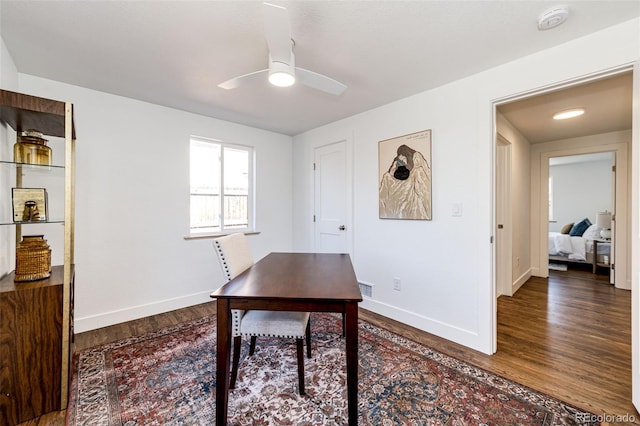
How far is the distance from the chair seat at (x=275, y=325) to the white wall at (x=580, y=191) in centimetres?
833

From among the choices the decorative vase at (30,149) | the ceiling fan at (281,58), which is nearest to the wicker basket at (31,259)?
the decorative vase at (30,149)

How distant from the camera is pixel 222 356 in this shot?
131 centimetres

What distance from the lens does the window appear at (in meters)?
3.28

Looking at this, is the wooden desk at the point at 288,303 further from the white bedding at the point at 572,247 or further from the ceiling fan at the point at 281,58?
the white bedding at the point at 572,247

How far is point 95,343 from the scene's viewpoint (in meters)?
2.27

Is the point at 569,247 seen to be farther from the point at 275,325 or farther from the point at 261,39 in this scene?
the point at 261,39

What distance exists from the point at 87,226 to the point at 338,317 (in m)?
2.59

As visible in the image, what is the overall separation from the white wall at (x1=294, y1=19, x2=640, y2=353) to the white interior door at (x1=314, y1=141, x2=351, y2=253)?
238 millimetres

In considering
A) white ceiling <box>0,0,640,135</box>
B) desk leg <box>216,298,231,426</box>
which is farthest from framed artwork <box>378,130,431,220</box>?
desk leg <box>216,298,231,426</box>

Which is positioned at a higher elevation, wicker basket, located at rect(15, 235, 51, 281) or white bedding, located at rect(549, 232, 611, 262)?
wicker basket, located at rect(15, 235, 51, 281)

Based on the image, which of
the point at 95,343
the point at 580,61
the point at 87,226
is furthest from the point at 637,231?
the point at 87,226

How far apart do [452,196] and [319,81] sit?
5.01ft

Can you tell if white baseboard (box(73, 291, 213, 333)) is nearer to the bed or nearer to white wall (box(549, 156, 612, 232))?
the bed

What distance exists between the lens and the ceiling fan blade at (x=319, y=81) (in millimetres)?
1646
